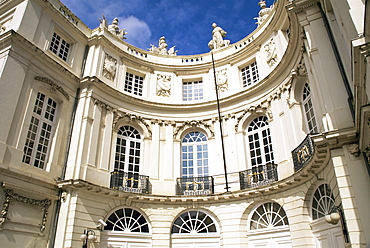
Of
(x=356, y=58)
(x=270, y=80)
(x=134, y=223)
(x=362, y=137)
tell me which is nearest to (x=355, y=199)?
(x=362, y=137)

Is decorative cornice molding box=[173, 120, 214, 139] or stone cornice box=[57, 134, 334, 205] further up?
decorative cornice molding box=[173, 120, 214, 139]

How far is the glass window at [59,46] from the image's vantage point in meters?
12.6

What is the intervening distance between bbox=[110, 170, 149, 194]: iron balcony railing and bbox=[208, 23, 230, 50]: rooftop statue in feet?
29.1

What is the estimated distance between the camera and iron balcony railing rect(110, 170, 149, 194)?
1221 centimetres

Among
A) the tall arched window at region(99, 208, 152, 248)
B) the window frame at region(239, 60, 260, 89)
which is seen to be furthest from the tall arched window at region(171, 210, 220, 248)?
the window frame at region(239, 60, 260, 89)

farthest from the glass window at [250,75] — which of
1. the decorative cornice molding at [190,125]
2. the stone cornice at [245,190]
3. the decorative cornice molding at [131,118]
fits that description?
the stone cornice at [245,190]

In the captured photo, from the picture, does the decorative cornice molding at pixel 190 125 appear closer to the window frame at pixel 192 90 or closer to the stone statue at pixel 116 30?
the window frame at pixel 192 90

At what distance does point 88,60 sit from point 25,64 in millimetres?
3443

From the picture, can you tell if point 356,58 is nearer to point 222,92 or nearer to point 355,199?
point 355,199

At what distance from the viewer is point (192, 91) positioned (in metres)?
16.2

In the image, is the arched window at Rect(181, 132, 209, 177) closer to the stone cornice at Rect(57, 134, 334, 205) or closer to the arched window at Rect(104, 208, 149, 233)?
the stone cornice at Rect(57, 134, 334, 205)

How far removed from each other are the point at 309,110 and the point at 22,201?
10291mm

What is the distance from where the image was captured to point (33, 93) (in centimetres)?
1098

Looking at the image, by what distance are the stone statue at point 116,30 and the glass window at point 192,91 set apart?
4453 millimetres
